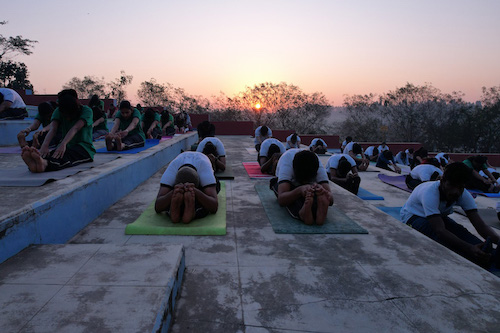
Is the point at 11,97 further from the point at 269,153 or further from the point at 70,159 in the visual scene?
the point at 269,153

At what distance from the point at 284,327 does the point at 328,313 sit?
1.04ft

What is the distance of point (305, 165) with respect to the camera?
3500 millimetres

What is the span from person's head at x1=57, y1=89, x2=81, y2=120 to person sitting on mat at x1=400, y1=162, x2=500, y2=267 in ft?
15.8

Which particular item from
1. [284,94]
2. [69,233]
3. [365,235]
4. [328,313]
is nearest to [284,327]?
[328,313]

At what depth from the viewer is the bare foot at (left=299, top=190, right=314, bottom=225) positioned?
10.9ft

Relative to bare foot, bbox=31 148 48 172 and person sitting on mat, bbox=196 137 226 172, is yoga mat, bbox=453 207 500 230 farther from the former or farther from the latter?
bare foot, bbox=31 148 48 172

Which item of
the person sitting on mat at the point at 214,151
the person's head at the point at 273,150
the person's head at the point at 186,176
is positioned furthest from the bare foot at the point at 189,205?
the person's head at the point at 273,150

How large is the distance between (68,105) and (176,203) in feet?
8.52

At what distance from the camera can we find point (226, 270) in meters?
2.38

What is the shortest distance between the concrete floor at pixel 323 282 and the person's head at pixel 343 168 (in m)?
3.47

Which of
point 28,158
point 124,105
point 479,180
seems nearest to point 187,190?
point 28,158

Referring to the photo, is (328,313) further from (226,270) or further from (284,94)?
(284,94)

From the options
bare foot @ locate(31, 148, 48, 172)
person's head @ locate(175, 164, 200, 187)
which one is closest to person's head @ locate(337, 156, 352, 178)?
person's head @ locate(175, 164, 200, 187)

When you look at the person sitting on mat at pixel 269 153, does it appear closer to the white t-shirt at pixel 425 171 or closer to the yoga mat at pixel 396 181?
the white t-shirt at pixel 425 171
